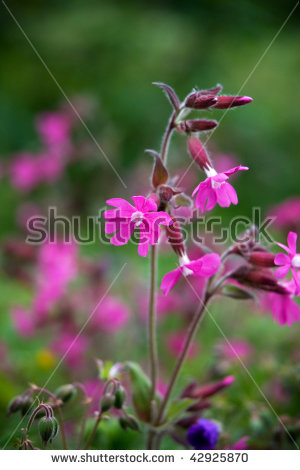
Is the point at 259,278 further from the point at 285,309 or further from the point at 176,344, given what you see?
the point at 176,344

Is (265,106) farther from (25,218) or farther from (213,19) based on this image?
(25,218)

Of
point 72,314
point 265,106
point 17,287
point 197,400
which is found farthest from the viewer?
point 265,106

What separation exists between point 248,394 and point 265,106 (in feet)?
Answer: 7.50

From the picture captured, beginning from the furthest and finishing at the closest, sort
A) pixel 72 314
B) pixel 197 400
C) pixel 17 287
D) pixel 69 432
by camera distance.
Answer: pixel 17 287 < pixel 72 314 < pixel 69 432 < pixel 197 400

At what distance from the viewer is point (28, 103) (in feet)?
10.4

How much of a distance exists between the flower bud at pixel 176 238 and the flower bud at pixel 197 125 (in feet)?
0.57

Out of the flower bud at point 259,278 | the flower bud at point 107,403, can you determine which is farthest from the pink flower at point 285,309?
the flower bud at point 107,403

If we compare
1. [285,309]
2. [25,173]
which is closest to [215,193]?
[285,309]

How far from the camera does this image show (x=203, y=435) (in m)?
0.90

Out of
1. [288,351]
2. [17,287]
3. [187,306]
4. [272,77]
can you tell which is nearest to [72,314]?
[187,306]

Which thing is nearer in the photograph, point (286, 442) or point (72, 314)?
point (286, 442)

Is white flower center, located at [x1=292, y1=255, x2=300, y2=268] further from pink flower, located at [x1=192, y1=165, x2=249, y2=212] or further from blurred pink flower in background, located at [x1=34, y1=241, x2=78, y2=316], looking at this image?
blurred pink flower in background, located at [x1=34, y1=241, x2=78, y2=316]

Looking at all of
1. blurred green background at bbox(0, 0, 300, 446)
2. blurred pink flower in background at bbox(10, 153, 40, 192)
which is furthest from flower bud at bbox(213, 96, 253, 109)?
blurred green background at bbox(0, 0, 300, 446)

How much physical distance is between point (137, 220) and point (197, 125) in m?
0.21
